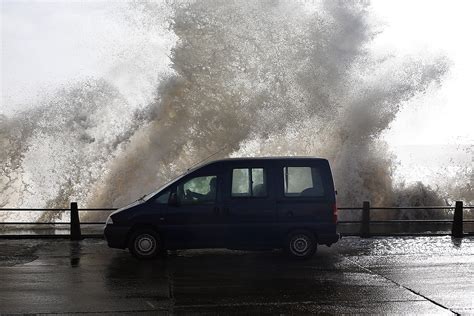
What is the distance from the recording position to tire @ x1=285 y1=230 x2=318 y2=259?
1238 cm

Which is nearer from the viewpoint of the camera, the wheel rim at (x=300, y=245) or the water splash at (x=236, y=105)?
the wheel rim at (x=300, y=245)

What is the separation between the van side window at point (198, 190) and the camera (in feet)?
40.5

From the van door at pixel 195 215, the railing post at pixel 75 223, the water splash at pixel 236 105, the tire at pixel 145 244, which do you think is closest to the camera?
the van door at pixel 195 215

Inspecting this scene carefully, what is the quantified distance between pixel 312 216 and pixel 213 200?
1.86m

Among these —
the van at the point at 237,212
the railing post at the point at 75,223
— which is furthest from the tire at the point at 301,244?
the railing post at the point at 75,223

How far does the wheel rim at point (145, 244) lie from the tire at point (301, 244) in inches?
97.6

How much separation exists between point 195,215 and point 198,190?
0.48 metres

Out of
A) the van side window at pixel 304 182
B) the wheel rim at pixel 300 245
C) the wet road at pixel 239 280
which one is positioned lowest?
the wet road at pixel 239 280

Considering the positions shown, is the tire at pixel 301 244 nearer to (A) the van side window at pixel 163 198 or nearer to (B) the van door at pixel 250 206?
(B) the van door at pixel 250 206

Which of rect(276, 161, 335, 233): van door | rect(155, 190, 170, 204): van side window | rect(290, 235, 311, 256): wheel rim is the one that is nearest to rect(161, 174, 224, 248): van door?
rect(155, 190, 170, 204): van side window

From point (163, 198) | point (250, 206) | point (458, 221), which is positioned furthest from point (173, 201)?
point (458, 221)

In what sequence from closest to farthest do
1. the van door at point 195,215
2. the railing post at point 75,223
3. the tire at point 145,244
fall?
the van door at point 195,215 < the tire at point 145,244 < the railing post at point 75,223

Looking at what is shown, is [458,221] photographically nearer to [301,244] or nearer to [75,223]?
[301,244]

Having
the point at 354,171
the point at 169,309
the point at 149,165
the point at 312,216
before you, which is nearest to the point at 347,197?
the point at 354,171
